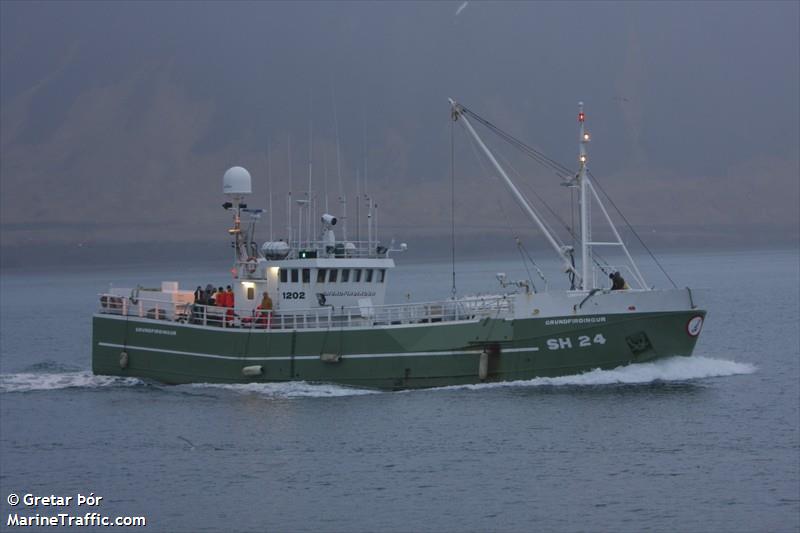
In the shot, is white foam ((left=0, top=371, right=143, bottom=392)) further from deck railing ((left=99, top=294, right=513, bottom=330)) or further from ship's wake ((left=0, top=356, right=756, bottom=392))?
deck railing ((left=99, top=294, right=513, bottom=330))

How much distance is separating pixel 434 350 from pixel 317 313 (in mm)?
4724

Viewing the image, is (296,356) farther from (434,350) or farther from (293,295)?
(434,350)

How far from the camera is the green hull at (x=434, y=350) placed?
143 feet

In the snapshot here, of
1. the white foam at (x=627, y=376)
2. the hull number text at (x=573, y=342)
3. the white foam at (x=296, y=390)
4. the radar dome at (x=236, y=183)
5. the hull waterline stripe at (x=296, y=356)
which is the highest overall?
the radar dome at (x=236, y=183)

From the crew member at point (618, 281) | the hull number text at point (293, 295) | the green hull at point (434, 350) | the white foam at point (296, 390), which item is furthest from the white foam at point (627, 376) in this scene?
the hull number text at point (293, 295)

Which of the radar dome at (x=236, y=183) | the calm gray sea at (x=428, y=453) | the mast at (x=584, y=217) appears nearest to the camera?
the calm gray sea at (x=428, y=453)

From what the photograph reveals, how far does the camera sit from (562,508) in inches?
1272

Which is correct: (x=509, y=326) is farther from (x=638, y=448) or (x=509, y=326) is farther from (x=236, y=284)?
(x=236, y=284)

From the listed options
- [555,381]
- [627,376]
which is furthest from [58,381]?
[627,376]

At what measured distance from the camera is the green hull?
43.5m

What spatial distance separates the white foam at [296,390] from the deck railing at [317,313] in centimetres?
201

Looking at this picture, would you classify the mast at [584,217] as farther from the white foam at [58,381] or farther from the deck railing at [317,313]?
the white foam at [58,381]

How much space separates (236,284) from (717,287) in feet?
304

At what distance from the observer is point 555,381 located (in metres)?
43.7
